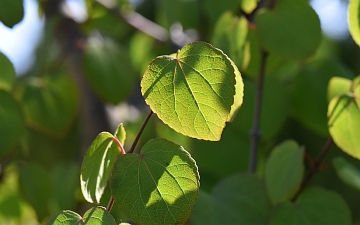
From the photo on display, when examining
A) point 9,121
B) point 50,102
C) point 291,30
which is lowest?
point 50,102

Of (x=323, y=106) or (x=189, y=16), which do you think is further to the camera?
(x=189, y=16)

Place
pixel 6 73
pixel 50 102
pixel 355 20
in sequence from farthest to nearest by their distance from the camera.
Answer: pixel 50 102, pixel 6 73, pixel 355 20

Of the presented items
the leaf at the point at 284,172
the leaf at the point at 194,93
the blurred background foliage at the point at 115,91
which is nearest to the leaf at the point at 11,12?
the blurred background foliage at the point at 115,91

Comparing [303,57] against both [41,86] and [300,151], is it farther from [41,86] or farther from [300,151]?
[41,86]

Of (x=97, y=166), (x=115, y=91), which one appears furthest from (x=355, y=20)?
(x=115, y=91)

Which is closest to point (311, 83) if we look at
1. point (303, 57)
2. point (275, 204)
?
point (303, 57)

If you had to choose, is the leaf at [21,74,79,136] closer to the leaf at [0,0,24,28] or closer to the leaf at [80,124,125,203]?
the leaf at [0,0,24,28]

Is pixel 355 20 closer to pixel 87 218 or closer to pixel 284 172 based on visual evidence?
pixel 284 172

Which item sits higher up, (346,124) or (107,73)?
(346,124)
